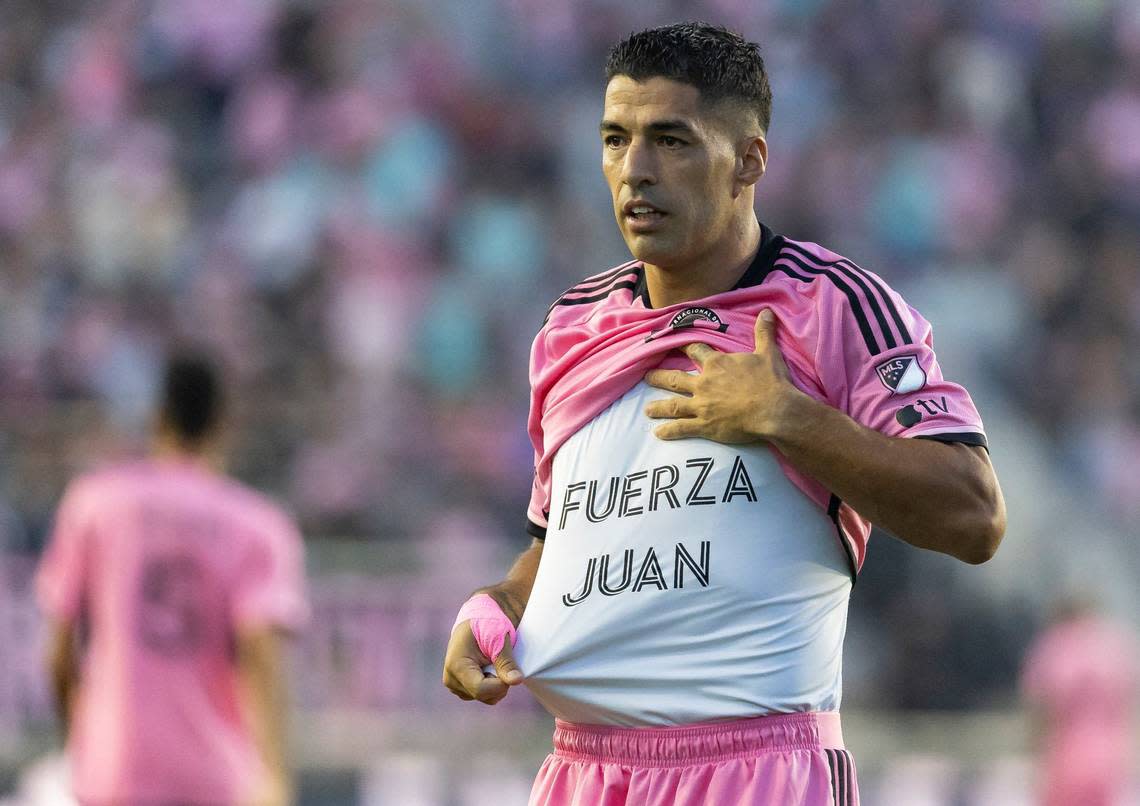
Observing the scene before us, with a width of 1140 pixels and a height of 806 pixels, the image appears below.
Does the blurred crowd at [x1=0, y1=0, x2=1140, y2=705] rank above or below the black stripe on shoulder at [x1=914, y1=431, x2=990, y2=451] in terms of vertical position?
above

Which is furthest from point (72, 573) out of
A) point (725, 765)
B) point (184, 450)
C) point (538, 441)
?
point (725, 765)

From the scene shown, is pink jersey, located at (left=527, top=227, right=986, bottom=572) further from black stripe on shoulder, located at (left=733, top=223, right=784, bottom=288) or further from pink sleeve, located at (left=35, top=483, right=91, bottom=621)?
pink sleeve, located at (left=35, top=483, right=91, bottom=621)

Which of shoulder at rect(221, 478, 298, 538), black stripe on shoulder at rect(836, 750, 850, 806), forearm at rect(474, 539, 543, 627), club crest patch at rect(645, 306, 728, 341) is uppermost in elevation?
club crest patch at rect(645, 306, 728, 341)

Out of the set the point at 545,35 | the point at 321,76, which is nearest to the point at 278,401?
the point at 321,76

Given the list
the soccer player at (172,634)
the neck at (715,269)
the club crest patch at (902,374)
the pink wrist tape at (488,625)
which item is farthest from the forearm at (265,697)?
the club crest patch at (902,374)

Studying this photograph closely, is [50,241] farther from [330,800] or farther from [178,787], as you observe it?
[178,787]

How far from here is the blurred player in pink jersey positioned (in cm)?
1073

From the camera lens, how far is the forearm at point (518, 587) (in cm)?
393

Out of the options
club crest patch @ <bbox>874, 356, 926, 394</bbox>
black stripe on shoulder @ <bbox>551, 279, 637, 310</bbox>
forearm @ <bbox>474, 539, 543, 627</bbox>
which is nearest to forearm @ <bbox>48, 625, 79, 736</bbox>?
forearm @ <bbox>474, 539, 543, 627</bbox>

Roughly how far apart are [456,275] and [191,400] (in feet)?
21.1

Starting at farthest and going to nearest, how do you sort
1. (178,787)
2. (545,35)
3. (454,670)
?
(545,35)
(178,787)
(454,670)

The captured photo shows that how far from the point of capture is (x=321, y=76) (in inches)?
539

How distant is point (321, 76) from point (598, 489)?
10364 mm

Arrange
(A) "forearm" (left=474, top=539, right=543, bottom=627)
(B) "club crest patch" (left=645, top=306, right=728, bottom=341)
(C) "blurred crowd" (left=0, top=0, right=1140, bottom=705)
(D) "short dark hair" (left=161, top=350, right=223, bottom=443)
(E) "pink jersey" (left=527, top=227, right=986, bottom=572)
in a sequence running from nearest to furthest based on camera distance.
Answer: (E) "pink jersey" (left=527, top=227, right=986, bottom=572) → (B) "club crest patch" (left=645, top=306, right=728, bottom=341) → (A) "forearm" (left=474, top=539, right=543, bottom=627) → (D) "short dark hair" (left=161, top=350, right=223, bottom=443) → (C) "blurred crowd" (left=0, top=0, right=1140, bottom=705)
